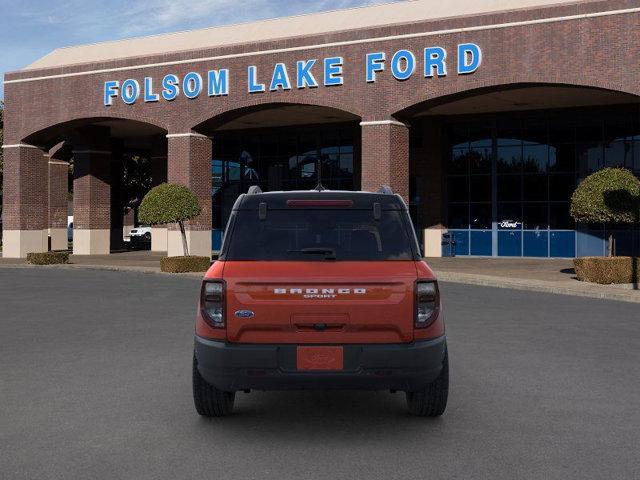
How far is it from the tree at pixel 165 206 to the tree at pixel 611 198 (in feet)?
46.6

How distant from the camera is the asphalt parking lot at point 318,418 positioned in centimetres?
551

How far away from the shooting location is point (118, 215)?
4628 cm

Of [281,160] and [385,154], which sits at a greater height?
[281,160]

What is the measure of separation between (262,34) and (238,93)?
174 inches

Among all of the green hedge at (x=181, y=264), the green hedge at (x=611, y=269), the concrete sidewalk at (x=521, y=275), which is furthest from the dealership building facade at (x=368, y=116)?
the green hedge at (x=611, y=269)

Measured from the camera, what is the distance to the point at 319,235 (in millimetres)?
6441

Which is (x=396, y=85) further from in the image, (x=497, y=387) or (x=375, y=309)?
(x=375, y=309)

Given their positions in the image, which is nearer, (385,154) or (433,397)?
(433,397)

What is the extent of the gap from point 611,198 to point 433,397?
17.3 m

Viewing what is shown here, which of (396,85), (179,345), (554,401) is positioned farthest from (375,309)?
(396,85)

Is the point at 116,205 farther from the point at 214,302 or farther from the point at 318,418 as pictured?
the point at 214,302

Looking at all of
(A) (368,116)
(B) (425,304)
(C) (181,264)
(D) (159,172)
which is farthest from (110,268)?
(B) (425,304)

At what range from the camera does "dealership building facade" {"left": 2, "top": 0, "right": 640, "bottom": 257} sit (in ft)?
91.8

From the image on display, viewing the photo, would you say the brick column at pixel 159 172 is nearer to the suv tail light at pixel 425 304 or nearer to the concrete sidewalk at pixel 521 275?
the concrete sidewalk at pixel 521 275
